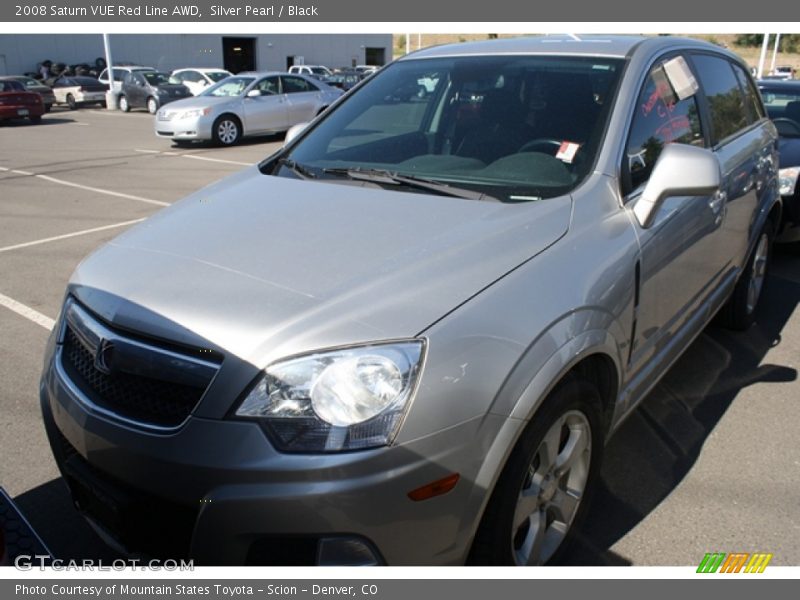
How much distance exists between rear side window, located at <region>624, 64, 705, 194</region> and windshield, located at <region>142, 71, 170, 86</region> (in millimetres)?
26191

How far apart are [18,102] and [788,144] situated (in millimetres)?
22522

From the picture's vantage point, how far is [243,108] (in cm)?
1611

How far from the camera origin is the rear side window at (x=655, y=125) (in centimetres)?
288

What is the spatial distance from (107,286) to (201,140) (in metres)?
14.9

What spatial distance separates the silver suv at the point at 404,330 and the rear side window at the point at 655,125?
1 cm

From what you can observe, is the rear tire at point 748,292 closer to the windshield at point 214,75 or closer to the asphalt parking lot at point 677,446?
the asphalt parking lot at point 677,446

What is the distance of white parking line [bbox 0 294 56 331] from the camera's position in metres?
4.94

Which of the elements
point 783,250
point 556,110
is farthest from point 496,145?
point 783,250

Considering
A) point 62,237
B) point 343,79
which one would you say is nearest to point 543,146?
point 62,237

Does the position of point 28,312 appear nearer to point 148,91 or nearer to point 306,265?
point 306,265

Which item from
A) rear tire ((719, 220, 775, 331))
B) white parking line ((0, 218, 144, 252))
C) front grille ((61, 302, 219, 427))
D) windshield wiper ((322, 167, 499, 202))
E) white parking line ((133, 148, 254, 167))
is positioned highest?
windshield wiper ((322, 167, 499, 202))

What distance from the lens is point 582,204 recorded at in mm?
2541

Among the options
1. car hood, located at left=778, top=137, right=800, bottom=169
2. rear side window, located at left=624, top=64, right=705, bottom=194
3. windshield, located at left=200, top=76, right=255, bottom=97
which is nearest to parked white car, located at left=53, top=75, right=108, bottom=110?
windshield, located at left=200, top=76, right=255, bottom=97

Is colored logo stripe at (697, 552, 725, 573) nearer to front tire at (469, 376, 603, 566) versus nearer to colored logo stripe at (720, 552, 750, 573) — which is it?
colored logo stripe at (720, 552, 750, 573)
